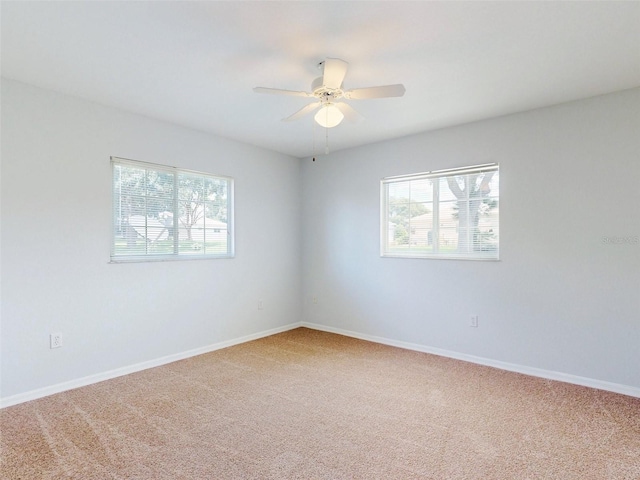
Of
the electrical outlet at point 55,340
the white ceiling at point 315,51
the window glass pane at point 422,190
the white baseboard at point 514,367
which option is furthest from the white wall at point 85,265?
the window glass pane at point 422,190

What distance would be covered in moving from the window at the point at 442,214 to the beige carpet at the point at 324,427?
128 centimetres

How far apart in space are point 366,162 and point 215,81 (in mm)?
2257

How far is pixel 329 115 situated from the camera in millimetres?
2520

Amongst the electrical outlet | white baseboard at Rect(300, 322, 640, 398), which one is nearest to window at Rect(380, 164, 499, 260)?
white baseboard at Rect(300, 322, 640, 398)

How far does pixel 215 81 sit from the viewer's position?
8.88 feet

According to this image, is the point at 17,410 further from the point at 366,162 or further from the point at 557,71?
the point at 557,71

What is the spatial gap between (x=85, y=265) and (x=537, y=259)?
4.06m

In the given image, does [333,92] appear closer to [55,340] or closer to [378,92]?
[378,92]

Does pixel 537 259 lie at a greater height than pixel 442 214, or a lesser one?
lesser

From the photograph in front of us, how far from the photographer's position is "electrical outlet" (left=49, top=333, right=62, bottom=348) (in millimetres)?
2865

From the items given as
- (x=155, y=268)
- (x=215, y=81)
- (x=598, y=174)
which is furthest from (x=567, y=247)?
(x=155, y=268)

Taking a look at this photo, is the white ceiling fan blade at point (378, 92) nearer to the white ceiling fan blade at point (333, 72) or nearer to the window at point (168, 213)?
the white ceiling fan blade at point (333, 72)

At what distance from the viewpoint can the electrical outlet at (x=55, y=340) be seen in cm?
287

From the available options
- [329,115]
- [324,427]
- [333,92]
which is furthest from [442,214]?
[324,427]
